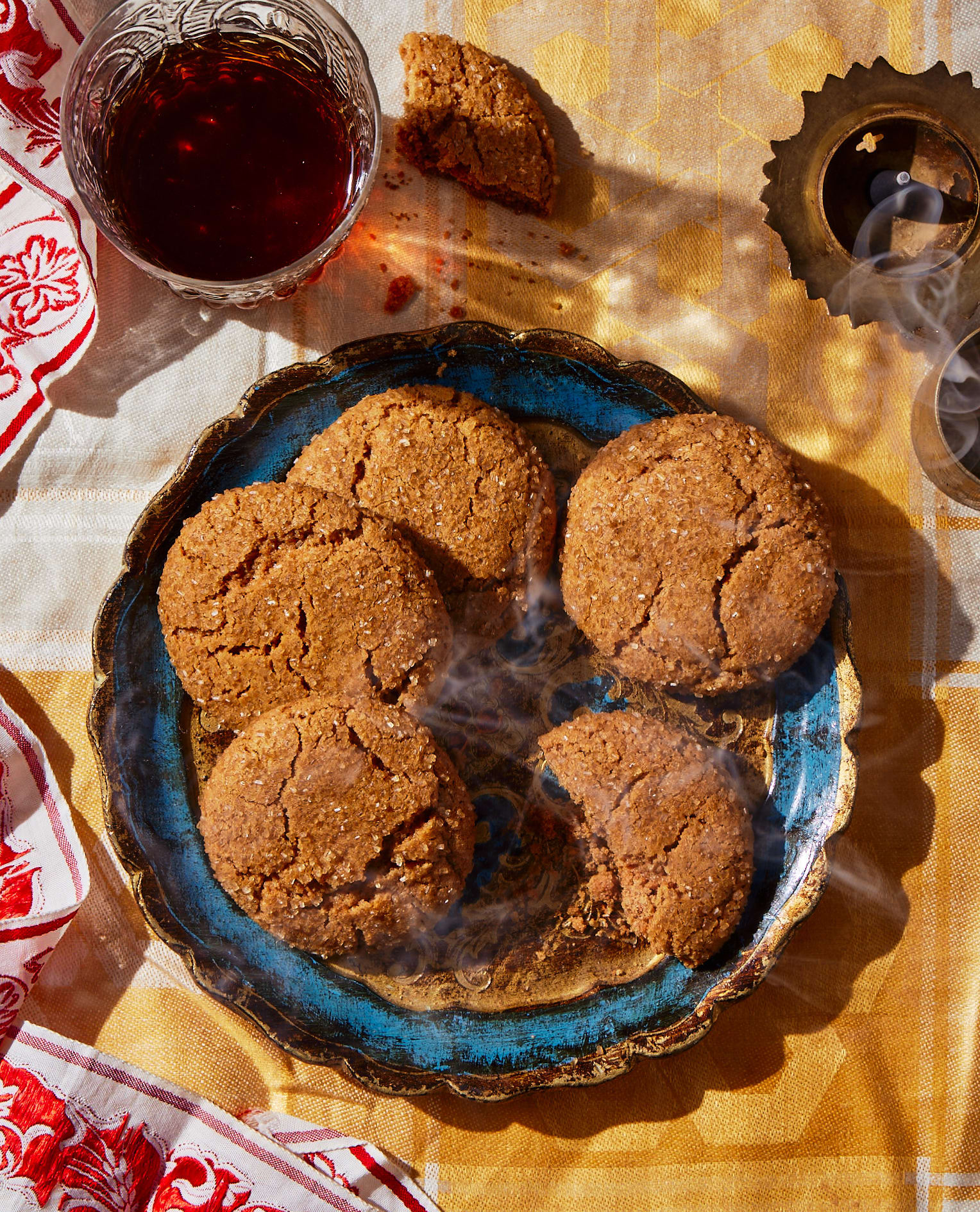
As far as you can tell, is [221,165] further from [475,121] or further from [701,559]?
[701,559]

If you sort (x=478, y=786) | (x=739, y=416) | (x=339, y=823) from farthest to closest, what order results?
(x=739, y=416), (x=478, y=786), (x=339, y=823)

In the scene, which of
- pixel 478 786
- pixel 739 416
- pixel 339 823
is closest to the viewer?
pixel 339 823

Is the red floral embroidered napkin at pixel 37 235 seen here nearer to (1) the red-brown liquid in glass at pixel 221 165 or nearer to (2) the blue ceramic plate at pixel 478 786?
(1) the red-brown liquid in glass at pixel 221 165

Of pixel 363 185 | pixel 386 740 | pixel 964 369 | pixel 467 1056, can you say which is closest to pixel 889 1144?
pixel 467 1056

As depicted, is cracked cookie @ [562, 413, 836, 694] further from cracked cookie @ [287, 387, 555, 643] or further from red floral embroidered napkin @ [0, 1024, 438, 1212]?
red floral embroidered napkin @ [0, 1024, 438, 1212]

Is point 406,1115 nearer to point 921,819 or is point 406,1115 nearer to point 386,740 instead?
point 386,740

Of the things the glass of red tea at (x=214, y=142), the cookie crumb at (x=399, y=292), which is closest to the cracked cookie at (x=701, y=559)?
the cookie crumb at (x=399, y=292)

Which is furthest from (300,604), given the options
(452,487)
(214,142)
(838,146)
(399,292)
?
(838,146)

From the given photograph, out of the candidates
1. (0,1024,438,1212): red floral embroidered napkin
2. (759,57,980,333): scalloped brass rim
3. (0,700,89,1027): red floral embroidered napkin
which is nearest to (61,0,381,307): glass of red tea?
(759,57,980,333): scalloped brass rim
